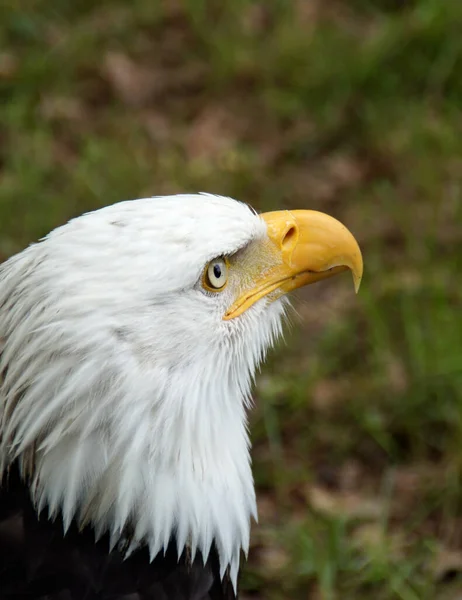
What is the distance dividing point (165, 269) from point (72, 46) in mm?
3746

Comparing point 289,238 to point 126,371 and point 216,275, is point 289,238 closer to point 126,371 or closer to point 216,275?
point 216,275

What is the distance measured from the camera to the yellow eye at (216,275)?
238cm

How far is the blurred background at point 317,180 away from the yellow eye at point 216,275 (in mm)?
1439

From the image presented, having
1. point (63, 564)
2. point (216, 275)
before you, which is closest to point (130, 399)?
point (216, 275)

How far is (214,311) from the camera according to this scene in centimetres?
243

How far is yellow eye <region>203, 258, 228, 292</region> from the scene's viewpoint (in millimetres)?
2383

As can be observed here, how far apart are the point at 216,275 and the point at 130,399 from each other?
0.39 metres

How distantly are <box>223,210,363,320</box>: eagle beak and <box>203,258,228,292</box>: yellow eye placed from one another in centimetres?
14

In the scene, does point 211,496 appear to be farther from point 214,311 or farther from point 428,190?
point 428,190

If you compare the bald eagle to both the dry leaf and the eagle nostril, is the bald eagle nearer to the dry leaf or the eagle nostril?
the eagle nostril

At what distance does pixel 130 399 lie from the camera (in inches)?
87.4

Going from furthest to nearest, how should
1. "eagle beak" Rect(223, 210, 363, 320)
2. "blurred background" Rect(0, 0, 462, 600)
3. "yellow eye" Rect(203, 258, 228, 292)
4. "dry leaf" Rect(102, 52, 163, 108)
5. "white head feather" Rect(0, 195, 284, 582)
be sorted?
1. "dry leaf" Rect(102, 52, 163, 108)
2. "blurred background" Rect(0, 0, 462, 600)
3. "eagle beak" Rect(223, 210, 363, 320)
4. "yellow eye" Rect(203, 258, 228, 292)
5. "white head feather" Rect(0, 195, 284, 582)

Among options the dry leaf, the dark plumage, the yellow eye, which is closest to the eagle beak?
the yellow eye

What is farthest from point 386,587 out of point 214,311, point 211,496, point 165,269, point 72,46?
point 72,46
